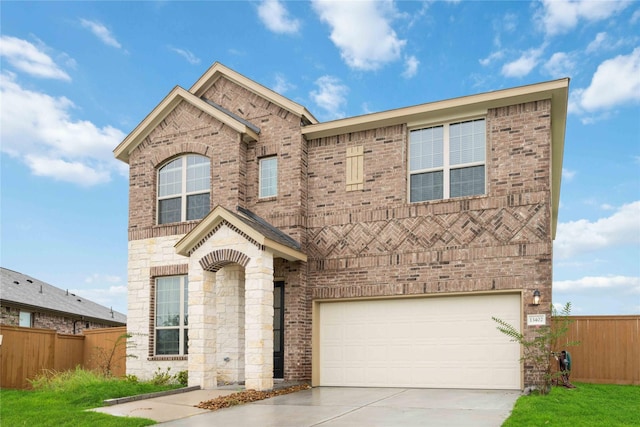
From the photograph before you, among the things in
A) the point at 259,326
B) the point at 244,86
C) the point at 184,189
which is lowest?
the point at 259,326

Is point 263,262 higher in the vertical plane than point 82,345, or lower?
higher

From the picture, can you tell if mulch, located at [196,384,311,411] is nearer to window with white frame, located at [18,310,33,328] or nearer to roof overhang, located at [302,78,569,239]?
roof overhang, located at [302,78,569,239]

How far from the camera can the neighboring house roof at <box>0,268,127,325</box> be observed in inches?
950

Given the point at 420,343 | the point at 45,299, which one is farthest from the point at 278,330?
the point at 45,299

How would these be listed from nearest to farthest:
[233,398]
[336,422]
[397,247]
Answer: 1. [336,422]
2. [233,398]
3. [397,247]

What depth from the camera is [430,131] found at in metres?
Result: 15.1

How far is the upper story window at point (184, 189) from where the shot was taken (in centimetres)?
1698

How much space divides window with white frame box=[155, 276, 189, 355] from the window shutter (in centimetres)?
526

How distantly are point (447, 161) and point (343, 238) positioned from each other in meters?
3.14

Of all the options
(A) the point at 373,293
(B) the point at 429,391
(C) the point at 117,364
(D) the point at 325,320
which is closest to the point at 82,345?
(C) the point at 117,364

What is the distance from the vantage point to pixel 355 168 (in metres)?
15.6

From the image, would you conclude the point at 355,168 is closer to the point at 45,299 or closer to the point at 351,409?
the point at 351,409

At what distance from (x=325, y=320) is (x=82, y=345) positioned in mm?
9178

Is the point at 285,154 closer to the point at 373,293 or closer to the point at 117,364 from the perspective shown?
the point at 373,293
